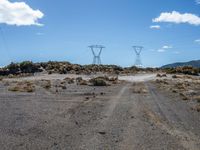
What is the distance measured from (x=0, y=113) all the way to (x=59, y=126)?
534 centimetres

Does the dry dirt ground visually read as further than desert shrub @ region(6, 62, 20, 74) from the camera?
No

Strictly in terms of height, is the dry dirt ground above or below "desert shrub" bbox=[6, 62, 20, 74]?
below

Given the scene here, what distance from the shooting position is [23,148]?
42.2 ft

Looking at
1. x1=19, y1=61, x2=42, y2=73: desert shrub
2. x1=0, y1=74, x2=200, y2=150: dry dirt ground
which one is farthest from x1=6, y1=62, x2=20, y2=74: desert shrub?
x1=0, y1=74, x2=200, y2=150: dry dirt ground

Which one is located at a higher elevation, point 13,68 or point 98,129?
point 13,68

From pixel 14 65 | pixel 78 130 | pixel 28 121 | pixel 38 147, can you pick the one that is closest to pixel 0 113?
pixel 28 121

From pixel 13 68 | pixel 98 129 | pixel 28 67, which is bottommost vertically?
pixel 98 129

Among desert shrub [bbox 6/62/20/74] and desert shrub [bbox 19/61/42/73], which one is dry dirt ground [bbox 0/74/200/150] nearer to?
desert shrub [bbox 19/61/42/73]

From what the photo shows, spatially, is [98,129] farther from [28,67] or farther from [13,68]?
[13,68]

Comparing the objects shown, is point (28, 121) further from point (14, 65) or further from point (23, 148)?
point (14, 65)

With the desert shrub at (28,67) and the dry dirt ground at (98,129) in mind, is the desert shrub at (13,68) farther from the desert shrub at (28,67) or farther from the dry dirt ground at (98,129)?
the dry dirt ground at (98,129)

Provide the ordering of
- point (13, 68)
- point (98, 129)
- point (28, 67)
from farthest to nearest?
point (13, 68)
point (28, 67)
point (98, 129)

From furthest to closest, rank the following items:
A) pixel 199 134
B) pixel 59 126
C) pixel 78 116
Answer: pixel 78 116 < pixel 59 126 < pixel 199 134

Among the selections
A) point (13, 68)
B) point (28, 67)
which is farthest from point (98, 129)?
point (13, 68)
